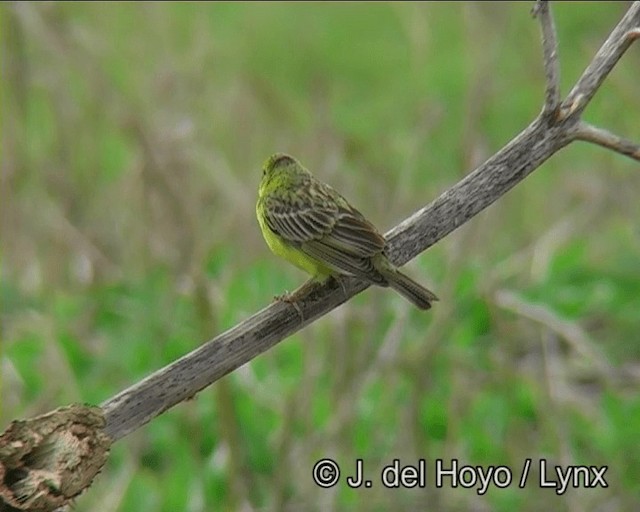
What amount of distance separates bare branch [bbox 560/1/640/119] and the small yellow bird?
43 cm

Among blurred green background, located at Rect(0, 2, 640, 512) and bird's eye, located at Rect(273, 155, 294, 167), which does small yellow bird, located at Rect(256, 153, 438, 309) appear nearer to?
bird's eye, located at Rect(273, 155, 294, 167)

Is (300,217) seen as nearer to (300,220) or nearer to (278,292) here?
(300,220)

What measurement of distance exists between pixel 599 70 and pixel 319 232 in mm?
871

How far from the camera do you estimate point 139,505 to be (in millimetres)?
3838

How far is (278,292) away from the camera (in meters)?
4.54

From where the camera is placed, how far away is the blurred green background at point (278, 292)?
3865 millimetres

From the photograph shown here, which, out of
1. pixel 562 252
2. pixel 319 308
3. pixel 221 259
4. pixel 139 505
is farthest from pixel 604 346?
pixel 319 308

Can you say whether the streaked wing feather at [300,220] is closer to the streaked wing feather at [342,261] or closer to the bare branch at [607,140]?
the streaked wing feather at [342,261]

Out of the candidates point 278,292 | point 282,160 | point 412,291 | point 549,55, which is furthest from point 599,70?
point 278,292

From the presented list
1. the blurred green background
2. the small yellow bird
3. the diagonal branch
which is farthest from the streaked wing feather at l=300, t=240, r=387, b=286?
the blurred green background

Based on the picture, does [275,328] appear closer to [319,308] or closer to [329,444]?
[319,308]

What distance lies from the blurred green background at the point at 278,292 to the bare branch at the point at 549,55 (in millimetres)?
1758

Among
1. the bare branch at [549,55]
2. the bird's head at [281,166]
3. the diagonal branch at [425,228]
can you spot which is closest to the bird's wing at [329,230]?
the bird's head at [281,166]

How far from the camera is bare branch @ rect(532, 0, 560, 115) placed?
196cm
